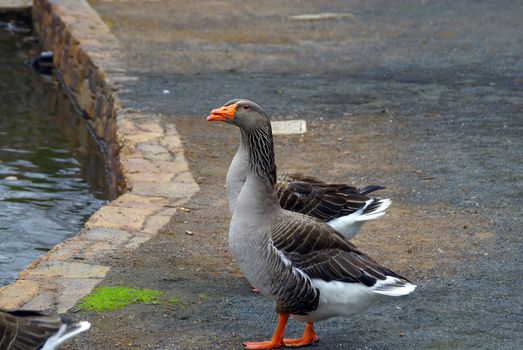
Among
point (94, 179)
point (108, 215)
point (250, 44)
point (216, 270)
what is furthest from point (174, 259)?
point (250, 44)

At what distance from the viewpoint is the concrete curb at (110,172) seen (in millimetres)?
7285

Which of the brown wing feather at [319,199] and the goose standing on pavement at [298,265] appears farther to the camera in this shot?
the brown wing feather at [319,199]

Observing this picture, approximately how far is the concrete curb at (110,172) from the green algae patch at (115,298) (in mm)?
100

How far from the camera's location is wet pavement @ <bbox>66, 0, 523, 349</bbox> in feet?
22.0

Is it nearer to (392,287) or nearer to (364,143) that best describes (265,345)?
(392,287)

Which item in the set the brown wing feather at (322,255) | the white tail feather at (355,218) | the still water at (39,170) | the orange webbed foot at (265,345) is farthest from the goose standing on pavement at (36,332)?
the still water at (39,170)

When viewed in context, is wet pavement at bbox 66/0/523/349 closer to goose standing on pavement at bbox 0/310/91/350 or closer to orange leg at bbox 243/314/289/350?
orange leg at bbox 243/314/289/350

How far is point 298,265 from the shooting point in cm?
606

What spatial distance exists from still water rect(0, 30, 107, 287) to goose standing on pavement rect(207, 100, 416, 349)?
11.0 ft

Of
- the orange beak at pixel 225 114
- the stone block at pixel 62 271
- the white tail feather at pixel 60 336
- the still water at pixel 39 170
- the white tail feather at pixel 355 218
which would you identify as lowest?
the still water at pixel 39 170

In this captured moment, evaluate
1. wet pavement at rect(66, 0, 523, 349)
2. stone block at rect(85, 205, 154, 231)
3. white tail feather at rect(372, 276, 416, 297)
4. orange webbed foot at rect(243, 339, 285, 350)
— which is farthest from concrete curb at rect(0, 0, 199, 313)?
white tail feather at rect(372, 276, 416, 297)

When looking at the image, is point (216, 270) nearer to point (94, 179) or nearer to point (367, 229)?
point (367, 229)

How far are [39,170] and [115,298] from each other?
5713 millimetres

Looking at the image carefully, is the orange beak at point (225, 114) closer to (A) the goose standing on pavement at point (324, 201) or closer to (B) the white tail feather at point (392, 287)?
(A) the goose standing on pavement at point (324, 201)
